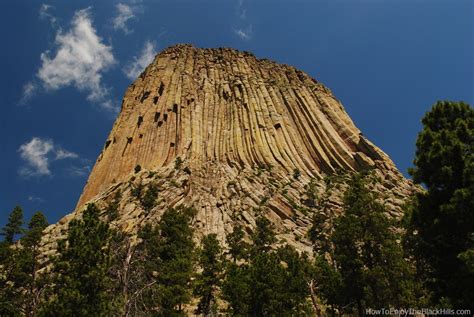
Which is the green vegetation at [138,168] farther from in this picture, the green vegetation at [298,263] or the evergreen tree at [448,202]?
the evergreen tree at [448,202]

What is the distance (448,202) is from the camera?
19266 mm

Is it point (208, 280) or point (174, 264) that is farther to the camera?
point (208, 280)

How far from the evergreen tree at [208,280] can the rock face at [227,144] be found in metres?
18.0

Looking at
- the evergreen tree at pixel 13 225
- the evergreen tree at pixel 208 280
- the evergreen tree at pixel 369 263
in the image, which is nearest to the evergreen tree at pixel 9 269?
the evergreen tree at pixel 13 225

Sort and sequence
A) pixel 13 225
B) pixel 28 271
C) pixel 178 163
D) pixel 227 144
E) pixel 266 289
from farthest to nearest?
pixel 227 144
pixel 178 163
pixel 13 225
pixel 28 271
pixel 266 289

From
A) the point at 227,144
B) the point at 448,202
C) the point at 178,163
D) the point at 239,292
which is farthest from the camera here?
the point at 227,144

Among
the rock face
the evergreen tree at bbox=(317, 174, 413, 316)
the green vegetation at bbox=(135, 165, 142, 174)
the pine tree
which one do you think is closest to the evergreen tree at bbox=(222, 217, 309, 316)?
the pine tree

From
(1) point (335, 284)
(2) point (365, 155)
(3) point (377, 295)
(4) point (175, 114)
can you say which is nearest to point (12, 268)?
(1) point (335, 284)

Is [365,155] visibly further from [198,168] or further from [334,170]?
[198,168]

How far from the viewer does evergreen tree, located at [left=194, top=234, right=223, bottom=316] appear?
129ft

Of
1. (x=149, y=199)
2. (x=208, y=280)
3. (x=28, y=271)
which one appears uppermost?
(x=149, y=199)

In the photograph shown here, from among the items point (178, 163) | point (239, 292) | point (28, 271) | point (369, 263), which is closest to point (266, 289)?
point (239, 292)

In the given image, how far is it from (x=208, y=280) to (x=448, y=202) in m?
26.2

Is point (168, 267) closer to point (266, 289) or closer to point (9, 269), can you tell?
point (266, 289)
